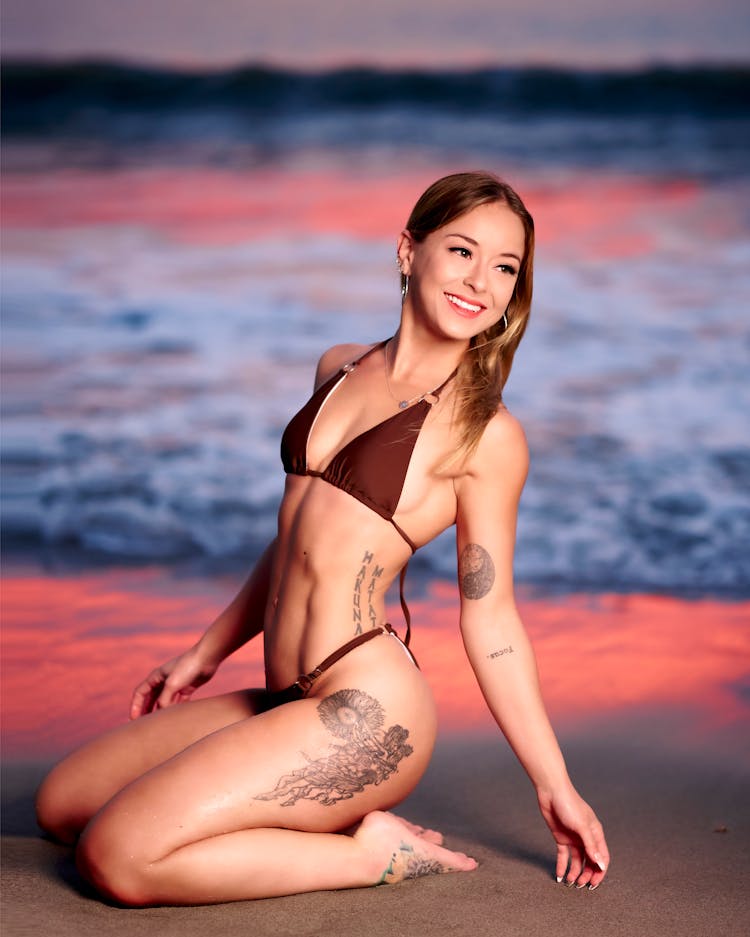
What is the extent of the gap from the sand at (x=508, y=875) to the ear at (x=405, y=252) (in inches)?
47.1

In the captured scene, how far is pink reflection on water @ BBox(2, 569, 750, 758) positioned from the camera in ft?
11.9

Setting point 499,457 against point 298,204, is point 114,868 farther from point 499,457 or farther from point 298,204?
point 298,204

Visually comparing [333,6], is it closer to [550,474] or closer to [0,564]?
[550,474]

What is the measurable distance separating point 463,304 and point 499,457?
31cm

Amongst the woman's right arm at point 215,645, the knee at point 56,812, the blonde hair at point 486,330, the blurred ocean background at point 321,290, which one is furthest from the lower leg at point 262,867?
the blurred ocean background at point 321,290

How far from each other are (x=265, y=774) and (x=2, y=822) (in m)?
0.86

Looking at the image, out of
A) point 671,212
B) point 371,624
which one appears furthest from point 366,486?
point 671,212

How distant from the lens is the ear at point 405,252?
8.75 feet

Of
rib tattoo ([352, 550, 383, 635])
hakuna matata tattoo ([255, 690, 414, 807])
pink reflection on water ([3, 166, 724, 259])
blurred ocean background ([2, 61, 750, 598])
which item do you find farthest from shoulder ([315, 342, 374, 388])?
pink reflection on water ([3, 166, 724, 259])

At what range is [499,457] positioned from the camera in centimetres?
251

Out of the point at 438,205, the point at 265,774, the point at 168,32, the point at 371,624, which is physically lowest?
the point at 265,774

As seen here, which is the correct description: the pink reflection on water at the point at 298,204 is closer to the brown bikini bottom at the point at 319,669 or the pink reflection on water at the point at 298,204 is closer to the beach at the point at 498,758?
the beach at the point at 498,758

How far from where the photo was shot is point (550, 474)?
635cm

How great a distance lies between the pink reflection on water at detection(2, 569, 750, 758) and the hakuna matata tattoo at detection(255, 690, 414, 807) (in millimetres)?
1135
